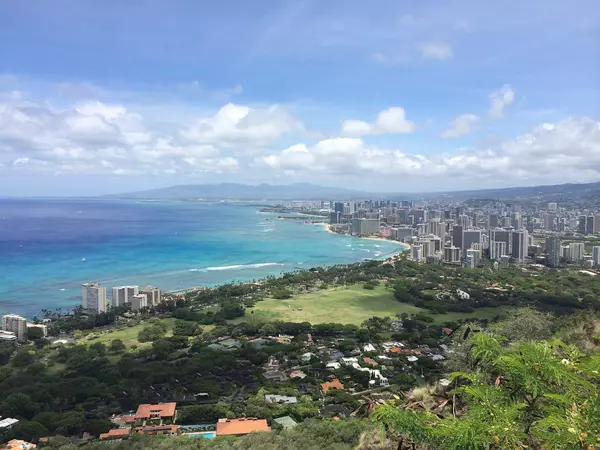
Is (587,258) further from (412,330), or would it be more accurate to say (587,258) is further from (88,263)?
(88,263)

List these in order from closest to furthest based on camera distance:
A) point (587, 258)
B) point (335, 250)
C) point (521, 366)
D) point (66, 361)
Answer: point (521, 366), point (66, 361), point (587, 258), point (335, 250)

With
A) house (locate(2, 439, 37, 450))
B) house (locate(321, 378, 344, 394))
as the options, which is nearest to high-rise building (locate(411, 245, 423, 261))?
house (locate(321, 378, 344, 394))

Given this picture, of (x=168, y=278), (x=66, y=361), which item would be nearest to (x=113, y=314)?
(x=66, y=361)

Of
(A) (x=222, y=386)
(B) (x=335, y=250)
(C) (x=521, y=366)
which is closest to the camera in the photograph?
(C) (x=521, y=366)

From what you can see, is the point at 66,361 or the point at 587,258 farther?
the point at 587,258

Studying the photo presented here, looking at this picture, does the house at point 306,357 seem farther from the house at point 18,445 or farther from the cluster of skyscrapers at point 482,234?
the cluster of skyscrapers at point 482,234

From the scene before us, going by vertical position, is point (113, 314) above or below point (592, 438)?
below

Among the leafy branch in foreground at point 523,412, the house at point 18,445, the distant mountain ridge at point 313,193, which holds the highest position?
the distant mountain ridge at point 313,193

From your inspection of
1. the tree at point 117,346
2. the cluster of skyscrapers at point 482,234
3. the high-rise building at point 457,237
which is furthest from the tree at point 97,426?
the high-rise building at point 457,237
